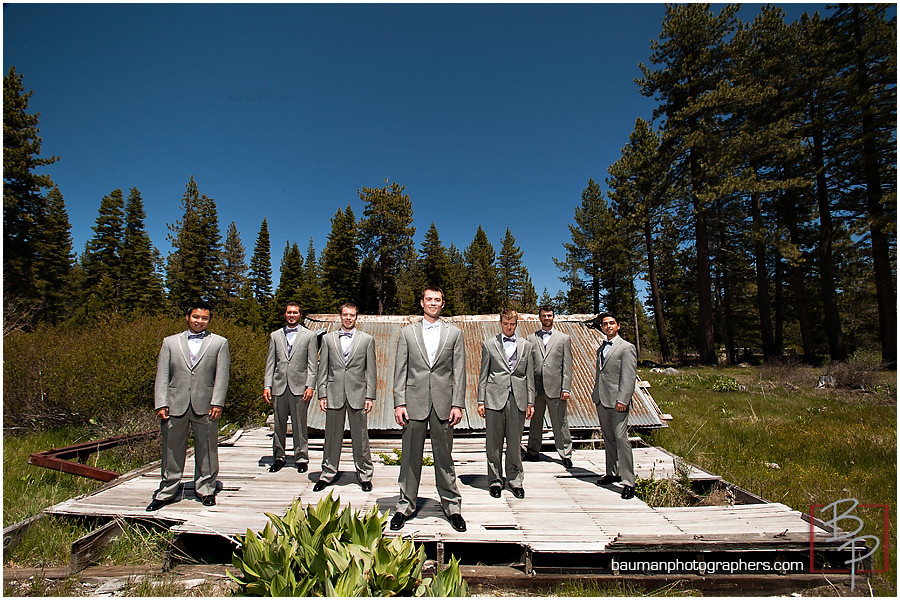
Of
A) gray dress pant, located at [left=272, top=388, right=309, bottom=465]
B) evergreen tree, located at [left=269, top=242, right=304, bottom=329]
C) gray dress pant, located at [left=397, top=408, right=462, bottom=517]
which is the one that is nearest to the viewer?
gray dress pant, located at [left=397, top=408, right=462, bottom=517]

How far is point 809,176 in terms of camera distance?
18.6m

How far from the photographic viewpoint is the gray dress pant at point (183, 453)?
4.45 m

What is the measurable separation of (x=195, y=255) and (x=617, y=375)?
37.3 m

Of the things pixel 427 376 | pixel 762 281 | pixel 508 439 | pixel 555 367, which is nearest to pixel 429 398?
pixel 427 376

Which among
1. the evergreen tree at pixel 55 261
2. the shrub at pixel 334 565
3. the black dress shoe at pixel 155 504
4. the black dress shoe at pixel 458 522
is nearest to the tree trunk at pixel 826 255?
the black dress shoe at pixel 458 522

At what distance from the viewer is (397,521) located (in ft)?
12.8

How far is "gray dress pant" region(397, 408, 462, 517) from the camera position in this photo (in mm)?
4062

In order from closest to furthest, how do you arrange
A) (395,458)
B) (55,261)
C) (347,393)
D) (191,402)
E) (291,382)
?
(191,402)
(347,393)
(291,382)
(395,458)
(55,261)

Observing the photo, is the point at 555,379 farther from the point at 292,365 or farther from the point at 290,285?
the point at 290,285

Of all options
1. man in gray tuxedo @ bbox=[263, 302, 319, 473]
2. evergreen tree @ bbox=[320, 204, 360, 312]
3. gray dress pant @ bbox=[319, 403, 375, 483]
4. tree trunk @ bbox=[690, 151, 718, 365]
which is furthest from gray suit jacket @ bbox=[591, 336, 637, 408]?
evergreen tree @ bbox=[320, 204, 360, 312]

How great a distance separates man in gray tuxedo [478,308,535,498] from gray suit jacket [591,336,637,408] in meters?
0.99

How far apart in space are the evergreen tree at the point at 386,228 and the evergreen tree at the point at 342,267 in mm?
2405

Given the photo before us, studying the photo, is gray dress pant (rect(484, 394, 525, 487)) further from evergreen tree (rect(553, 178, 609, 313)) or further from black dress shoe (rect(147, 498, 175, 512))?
evergreen tree (rect(553, 178, 609, 313))

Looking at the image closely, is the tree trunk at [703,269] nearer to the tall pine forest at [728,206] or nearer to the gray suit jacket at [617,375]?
the tall pine forest at [728,206]
